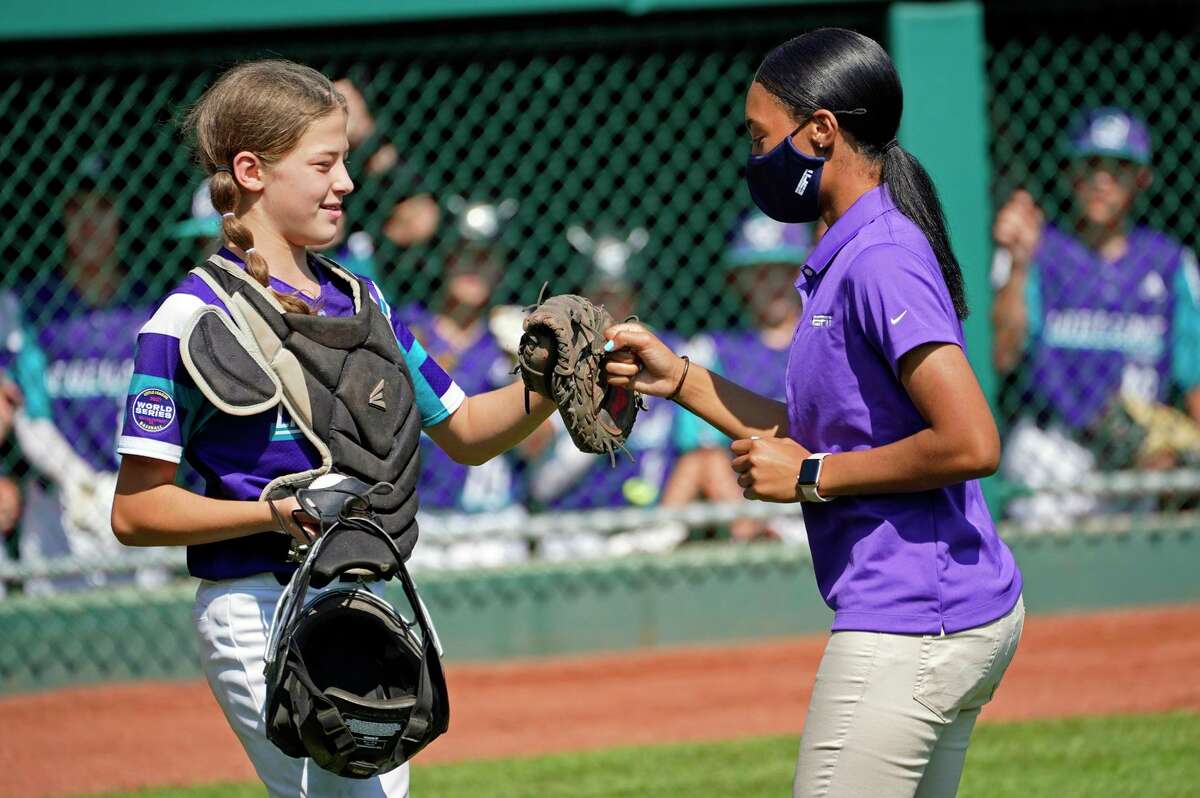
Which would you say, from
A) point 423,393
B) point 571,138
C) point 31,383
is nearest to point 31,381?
point 31,383

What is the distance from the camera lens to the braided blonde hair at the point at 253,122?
2.67 meters

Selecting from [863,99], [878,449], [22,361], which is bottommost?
[22,361]

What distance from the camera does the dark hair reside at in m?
2.59

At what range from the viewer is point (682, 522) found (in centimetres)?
673

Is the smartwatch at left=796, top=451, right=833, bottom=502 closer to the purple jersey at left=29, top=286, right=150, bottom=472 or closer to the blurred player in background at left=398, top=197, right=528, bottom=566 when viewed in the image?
the blurred player in background at left=398, top=197, right=528, bottom=566

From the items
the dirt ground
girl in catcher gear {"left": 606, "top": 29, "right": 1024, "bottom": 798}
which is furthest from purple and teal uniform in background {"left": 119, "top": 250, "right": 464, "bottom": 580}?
the dirt ground

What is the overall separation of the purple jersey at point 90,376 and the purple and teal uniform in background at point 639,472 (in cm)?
204

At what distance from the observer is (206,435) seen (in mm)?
2666

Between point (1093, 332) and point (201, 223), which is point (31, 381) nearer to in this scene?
point (201, 223)

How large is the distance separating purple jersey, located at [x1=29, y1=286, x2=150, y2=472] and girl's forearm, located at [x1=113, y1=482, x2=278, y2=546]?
4096 mm

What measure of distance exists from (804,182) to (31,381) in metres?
4.80

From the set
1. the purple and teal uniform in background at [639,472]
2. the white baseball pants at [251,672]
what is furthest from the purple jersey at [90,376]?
the white baseball pants at [251,672]

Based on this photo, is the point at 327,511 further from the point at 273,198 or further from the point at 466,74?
the point at 466,74

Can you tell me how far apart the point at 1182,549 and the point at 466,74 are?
4225 mm
